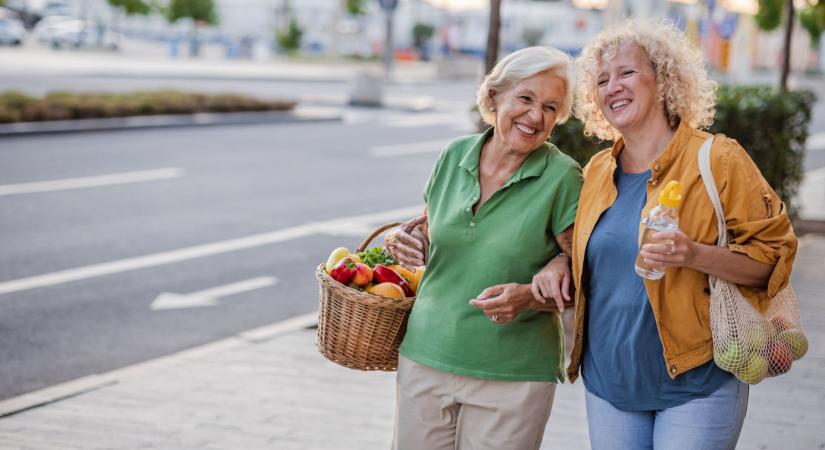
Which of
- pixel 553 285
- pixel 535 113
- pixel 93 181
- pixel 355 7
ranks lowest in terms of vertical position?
pixel 93 181

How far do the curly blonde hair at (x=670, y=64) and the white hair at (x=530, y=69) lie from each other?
7 cm

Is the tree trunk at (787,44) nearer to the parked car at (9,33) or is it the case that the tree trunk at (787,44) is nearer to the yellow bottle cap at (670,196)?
the yellow bottle cap at (670,196)

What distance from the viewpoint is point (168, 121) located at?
2139cm

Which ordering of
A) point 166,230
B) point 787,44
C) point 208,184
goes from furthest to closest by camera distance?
point 787,44
point 208,184
point 166,230

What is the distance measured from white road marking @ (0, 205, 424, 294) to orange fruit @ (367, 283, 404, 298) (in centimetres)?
588

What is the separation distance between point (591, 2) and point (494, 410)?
76.9ft

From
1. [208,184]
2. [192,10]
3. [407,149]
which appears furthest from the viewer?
[192,10]

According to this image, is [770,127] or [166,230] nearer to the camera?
[770,127]

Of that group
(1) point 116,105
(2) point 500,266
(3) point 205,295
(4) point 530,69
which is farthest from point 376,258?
(1) point 116,105

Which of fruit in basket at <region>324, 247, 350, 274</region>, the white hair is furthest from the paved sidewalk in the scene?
the white hair

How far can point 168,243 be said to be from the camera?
10781mm

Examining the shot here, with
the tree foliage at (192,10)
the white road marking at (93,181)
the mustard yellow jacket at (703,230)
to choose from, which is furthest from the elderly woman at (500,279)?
the tree foliage at (192,10)

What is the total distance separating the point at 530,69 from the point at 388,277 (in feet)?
2.74

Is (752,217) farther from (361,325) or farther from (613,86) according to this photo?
(361,325)
